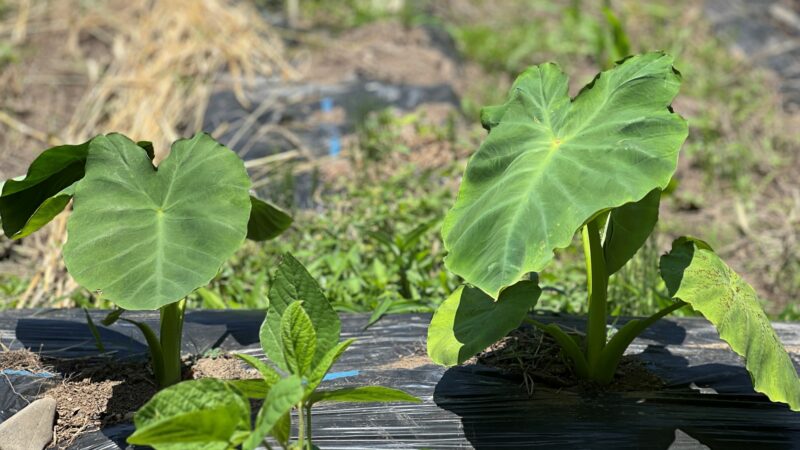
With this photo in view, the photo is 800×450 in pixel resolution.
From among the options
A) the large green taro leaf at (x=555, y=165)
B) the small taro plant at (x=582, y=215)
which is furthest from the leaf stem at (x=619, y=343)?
the large green taro leaf at (x=555, y=165)

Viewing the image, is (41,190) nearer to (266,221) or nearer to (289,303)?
(266,221)

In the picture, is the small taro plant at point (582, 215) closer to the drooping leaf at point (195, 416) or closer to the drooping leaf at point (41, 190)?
the drooping leaf at point (195, 416)

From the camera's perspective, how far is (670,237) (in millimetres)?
4234

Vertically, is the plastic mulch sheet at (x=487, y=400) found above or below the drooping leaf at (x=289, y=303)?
below

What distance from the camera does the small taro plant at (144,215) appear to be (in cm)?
195

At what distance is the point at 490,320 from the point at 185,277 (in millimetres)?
631

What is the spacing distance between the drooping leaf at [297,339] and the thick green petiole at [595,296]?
728 millimetres

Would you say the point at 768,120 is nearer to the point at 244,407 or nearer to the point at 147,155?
the point at 147,155

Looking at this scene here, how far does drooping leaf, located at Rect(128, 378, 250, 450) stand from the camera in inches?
60.4

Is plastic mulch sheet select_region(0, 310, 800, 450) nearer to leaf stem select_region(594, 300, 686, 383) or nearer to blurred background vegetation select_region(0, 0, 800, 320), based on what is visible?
leaf stem select_region(594, 300, 686, 383)

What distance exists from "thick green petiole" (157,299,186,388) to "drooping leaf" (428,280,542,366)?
0.60 m

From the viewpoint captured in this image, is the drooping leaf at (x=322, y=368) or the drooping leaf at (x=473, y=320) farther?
the drooping leaf at (x=473, y=320)

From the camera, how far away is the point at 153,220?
2066 millimetres

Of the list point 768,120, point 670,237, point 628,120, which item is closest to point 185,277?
point 628,120
